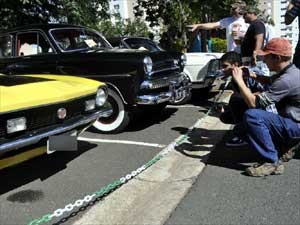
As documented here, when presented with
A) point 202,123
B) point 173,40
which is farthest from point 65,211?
point 173,40

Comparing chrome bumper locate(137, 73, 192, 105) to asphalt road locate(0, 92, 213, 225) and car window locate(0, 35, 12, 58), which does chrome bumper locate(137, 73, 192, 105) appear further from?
car window locate(0, 35, 12, 58)

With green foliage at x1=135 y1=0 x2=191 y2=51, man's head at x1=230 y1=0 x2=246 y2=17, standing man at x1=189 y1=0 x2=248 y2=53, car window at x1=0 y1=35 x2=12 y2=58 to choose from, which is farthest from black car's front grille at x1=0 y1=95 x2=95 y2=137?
green foliage at x1=135 y1=0 x2=191 y2=51

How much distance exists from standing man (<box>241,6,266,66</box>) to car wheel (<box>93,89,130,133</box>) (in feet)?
6.61

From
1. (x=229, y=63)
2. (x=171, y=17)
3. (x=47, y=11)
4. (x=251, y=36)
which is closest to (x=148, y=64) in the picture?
(x=229, y=63)

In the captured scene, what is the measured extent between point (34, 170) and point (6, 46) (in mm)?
2950

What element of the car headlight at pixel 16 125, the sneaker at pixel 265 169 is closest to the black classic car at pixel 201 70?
the sneaker at pixel 265 169

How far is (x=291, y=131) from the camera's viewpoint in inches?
194

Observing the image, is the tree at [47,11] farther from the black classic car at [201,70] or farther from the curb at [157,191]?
the curb at [157,191]

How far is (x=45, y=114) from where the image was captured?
4.41m

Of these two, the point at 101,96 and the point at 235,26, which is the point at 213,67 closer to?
the point at 235,26

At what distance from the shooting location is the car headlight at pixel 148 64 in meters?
6.55

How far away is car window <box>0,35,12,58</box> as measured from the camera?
7418 mm

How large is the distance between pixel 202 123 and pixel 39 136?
344cm

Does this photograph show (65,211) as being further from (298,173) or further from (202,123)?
(202,123)
